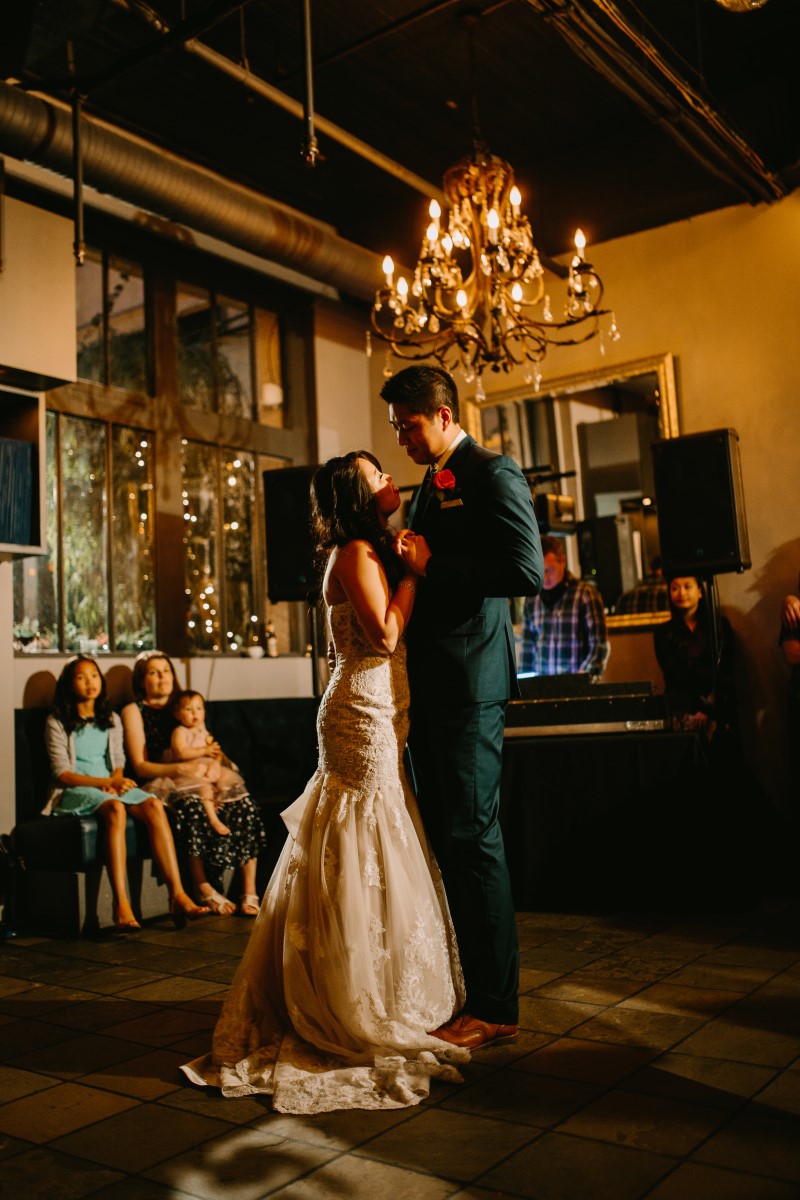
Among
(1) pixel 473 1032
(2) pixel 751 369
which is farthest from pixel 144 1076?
(2) pixel 751 369

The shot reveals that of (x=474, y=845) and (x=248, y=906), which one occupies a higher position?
(x=474, y=845)

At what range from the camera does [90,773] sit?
464 centimetres

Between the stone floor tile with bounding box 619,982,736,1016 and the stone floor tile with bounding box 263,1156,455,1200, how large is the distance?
121cm

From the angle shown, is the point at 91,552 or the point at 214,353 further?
the point at 214,353

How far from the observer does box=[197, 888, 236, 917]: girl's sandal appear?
4.43 meters

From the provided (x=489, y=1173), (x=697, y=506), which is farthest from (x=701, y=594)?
(x=489, y=1173)

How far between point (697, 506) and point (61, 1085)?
399cm

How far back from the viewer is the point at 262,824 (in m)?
4.82

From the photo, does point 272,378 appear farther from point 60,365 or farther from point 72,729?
point 72,729

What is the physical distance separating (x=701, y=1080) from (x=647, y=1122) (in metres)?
0.29

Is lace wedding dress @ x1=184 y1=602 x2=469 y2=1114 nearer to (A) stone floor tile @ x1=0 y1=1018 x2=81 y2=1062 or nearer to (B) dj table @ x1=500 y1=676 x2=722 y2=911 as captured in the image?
(A) stone floor tile @ x1=0 y1=1018 x2=81 y2=1062

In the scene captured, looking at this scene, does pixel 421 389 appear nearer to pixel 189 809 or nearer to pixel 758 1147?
pixel 758 1147

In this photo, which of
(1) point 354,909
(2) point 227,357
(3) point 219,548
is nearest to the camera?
(1) point 354,909

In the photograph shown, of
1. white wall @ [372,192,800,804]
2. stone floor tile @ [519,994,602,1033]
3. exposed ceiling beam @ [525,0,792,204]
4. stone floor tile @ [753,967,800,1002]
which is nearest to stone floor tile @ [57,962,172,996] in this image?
stone floor tile @ [519,994,602,1033]
